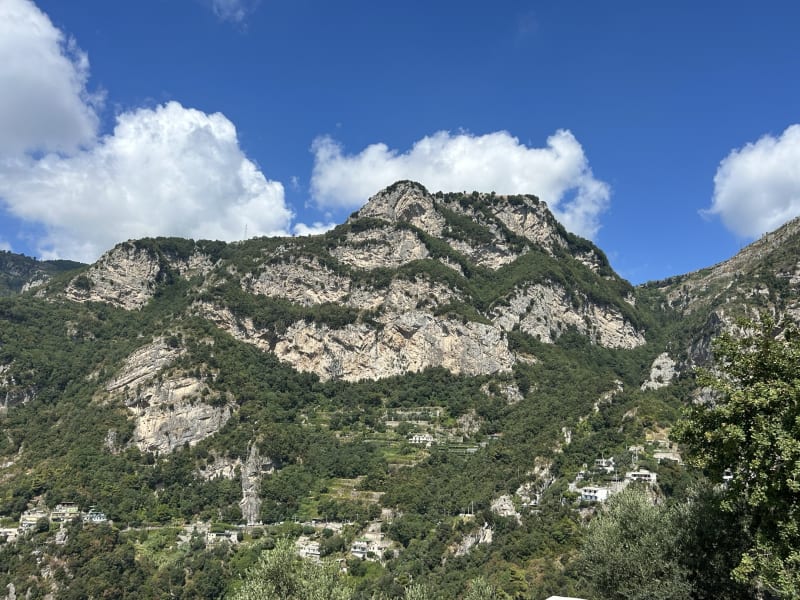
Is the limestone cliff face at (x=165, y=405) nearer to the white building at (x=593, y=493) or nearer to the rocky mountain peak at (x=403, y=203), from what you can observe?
the white building at (x=593, y=493)

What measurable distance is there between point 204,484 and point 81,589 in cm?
3210

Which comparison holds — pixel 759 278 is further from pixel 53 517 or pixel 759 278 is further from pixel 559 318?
pixel 53 517

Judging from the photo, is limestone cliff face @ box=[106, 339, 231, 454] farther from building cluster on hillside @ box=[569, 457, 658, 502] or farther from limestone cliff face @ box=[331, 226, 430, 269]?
building cluster on hillside @ box=[569, 457, 658, 502]

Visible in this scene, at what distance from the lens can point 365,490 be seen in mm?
90875

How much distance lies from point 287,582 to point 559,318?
142 meters

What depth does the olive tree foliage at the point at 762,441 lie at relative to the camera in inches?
573

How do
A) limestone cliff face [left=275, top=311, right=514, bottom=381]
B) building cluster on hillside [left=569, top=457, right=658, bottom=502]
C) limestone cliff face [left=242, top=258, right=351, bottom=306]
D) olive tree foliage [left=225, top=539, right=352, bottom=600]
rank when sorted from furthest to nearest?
1. limestone cliff face [left=242, top=258, right=351, bottom=306]
2. limestone cliff face [left=275, top=311, right=514, bottom=381]
3. building cluster on hillside [left=569, top=457, right=658, bottom=502]
4. olive tree foliage [left=225, top=539, right=352, bottom=600]

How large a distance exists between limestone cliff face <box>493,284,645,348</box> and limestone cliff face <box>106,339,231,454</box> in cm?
7789

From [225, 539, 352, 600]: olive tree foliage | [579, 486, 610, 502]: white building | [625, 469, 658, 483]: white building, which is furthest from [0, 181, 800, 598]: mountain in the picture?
[225, 539, 352, 600]: olive tree foliage

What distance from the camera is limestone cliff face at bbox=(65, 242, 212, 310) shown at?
15925 cm

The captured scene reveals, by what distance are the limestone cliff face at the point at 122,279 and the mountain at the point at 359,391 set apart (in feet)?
2.32

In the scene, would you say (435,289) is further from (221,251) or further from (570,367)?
(221,251)

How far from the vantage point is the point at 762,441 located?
14883 millimetres

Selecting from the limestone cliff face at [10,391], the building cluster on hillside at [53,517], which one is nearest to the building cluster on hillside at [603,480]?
the building cluster on hillside at [53,517]
